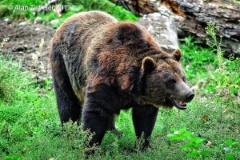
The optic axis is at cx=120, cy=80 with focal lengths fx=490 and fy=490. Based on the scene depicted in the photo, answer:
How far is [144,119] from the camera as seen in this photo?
7078 millimetres

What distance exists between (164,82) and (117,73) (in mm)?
665

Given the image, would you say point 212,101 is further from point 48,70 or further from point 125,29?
point 48,70

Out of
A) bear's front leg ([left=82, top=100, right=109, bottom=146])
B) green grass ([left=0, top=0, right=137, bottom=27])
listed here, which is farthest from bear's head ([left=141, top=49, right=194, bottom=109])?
green grass ([left=0, top=0, right=137, bottom=27])

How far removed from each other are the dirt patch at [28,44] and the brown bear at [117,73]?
7.30 ft

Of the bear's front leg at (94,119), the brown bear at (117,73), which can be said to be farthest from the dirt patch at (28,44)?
the bear's front leg at (94,119)

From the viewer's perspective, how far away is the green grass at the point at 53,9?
42.7 ft

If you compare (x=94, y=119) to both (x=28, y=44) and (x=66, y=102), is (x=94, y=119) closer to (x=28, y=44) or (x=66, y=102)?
(x=66, y=102)

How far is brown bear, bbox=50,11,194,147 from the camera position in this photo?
6.36m

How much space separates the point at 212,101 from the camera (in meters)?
8.98

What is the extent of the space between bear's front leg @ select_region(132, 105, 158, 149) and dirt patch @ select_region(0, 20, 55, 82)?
3090 mm

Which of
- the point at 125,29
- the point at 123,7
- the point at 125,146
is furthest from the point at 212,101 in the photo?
the point at 123,7

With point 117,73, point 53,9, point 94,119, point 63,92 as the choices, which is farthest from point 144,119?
point 53,9

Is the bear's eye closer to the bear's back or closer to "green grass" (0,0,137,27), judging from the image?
the bear's back

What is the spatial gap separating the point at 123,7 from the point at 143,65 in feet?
20.7
